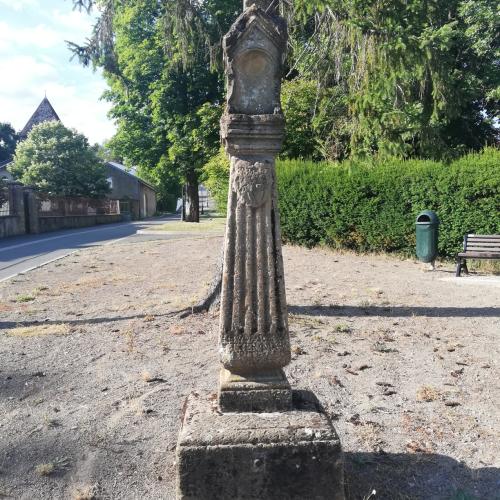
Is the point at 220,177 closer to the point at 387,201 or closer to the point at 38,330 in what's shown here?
the point at 387,201

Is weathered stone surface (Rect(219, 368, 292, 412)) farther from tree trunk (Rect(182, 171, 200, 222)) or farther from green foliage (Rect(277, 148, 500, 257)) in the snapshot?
tree trunk (Rect(182, 171, 200, 222))

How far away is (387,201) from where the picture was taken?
541 inches

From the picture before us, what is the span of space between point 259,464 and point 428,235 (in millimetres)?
10028

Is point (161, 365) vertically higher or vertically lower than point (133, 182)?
lower

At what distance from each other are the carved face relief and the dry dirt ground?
173 centimetres

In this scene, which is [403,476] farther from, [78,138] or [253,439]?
[78,138]

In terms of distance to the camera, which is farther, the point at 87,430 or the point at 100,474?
the point at 87,430

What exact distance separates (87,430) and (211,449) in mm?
1682

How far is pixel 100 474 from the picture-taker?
326cm

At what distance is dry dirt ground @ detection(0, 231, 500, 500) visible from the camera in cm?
324

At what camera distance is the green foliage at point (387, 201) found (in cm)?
1216

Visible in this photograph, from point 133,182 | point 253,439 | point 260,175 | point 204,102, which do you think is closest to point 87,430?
point 253,439

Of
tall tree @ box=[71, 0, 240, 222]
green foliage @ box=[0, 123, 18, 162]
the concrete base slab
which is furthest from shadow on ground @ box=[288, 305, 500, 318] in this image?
green foliage @ box=[0, 123, 18, 162]

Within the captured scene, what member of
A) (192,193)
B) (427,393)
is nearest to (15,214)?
(192,193)
